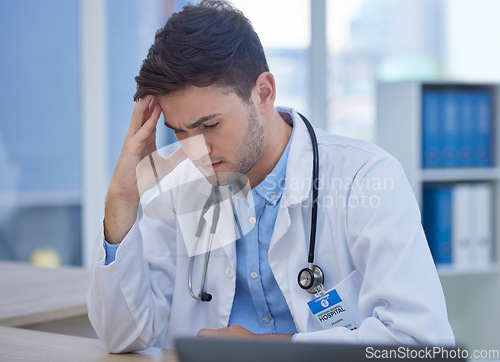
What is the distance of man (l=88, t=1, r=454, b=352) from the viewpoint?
1184 millimetres

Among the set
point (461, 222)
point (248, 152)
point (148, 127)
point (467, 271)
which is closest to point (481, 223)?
point (461, 222)

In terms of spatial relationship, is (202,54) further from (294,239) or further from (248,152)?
(294,239)

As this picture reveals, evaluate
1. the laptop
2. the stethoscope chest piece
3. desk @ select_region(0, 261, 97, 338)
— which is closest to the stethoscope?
the stethoscope chest piece

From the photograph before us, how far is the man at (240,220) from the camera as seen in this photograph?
1184 millimetres

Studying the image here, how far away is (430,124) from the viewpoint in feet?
8.50

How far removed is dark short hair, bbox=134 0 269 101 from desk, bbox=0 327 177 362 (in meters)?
0.53

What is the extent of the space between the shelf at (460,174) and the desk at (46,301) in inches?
56.8

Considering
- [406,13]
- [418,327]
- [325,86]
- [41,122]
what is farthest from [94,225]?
[418,327]

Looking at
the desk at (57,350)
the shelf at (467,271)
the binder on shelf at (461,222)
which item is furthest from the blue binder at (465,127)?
the desk at (57,350)

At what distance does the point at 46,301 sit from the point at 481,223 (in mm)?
1792

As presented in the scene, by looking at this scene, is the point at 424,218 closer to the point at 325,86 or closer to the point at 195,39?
the point at 325,86

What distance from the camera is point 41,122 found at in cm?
349

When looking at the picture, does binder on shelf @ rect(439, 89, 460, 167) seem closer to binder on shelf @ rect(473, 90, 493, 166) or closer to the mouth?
binder on shelf @ rect(473, 90, 493, 166)

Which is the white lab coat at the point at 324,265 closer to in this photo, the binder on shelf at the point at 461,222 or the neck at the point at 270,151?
the neck at the point at 270,151
